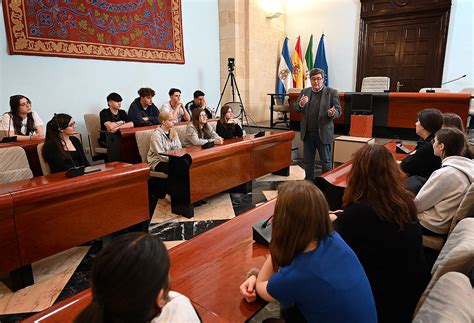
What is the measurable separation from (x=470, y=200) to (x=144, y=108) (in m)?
4.17

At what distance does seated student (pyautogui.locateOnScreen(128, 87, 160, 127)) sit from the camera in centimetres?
474

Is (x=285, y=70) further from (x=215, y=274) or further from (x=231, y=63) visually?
(x=215, y=274)

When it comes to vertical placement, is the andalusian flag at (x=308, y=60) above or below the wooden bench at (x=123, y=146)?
above

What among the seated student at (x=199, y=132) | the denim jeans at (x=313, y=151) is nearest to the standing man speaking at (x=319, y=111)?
the denim jeans at (x=313, y=151)

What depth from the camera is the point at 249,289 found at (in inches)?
43.2

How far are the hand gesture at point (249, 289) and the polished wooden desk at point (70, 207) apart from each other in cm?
157

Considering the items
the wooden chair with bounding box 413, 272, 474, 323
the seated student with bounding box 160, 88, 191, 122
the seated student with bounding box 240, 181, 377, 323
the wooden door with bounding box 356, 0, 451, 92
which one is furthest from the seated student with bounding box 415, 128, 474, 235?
the wooden door with bounding box 356, 0, 451, 92

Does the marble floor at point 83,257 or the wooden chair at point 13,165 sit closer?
the marble floor at point 83,257

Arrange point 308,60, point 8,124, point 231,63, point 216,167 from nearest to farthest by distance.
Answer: point 216,167 < point 8,124 < point 231,63 < point 308,60

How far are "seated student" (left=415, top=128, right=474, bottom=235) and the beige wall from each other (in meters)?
5.42

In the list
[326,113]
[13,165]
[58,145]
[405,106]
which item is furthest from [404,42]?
[13,165]

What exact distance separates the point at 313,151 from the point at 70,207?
8.89ft

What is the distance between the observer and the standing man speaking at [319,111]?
3.73 metres

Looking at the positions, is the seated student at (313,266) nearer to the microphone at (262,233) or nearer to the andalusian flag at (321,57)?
the microphone at (262,233)
